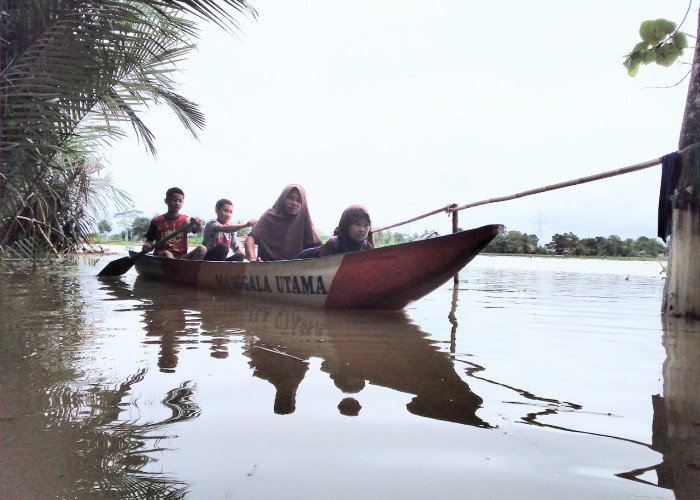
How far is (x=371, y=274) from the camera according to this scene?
179 inches

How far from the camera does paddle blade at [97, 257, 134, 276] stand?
901cm

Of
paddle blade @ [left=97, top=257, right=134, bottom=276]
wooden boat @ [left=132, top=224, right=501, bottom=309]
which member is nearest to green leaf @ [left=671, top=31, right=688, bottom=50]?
wooden boat @ [left=132, top=224, right=501, bottom=309]

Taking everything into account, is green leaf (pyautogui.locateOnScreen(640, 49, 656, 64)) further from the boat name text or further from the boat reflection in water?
the boat name text

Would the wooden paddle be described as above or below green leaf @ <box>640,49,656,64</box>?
below

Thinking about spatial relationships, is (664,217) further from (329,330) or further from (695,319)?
(329,330)

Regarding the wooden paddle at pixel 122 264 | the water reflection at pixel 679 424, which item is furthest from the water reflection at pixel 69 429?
A: the wooden paddle at pixel 122 264

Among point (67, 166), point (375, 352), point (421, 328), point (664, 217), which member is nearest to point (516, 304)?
point (664, 217)

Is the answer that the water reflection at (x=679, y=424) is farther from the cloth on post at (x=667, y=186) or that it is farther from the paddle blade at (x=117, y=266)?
the paddle blade at (x=117, y=266)

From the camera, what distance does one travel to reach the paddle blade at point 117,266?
901 cm

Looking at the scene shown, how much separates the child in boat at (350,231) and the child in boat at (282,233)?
0.97 metres

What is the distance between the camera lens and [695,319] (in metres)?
4.32

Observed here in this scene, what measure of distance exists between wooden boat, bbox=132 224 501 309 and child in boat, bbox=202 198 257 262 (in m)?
2.19

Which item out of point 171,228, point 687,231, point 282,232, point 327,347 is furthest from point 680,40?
point 171,228

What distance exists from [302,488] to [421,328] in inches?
111
